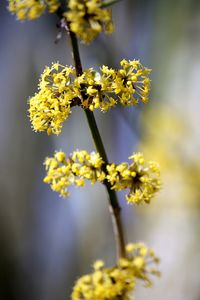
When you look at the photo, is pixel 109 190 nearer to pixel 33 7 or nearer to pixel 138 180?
pixel 138 180

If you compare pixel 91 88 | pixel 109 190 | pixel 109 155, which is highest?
pixel 109 155

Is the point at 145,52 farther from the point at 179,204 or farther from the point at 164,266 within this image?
the point at 164,266

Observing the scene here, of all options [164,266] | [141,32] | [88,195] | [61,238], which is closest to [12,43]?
[141,32]

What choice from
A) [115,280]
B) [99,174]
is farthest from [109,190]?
[115,280]

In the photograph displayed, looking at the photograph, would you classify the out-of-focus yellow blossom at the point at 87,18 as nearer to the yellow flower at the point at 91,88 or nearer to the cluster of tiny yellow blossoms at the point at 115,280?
the yellow flower at the point at 91,88

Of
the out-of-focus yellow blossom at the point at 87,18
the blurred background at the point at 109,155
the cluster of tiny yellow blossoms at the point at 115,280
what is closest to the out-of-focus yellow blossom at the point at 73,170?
the cluster of tiny yellow blossoms at the point at 115,280

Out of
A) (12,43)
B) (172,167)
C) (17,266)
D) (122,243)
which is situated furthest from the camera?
(17,266)
